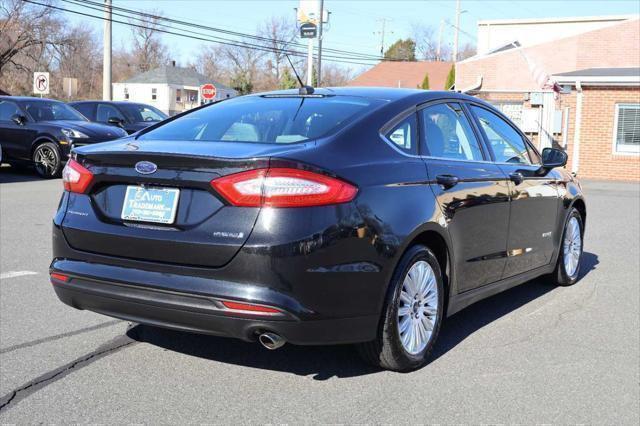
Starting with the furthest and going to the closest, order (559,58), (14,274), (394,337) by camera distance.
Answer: (559,58) < (14,274) < (394,337)

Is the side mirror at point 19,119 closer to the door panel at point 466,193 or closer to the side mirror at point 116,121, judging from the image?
the side mirror at point 116,121

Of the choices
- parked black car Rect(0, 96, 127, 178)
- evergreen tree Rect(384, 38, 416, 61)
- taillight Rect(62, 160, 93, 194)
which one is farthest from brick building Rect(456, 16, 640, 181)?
evergreen tree Rect(384, 38, 416, 61)

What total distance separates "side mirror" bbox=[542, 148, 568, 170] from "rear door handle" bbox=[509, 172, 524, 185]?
1.91ft

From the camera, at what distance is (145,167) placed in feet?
12.7

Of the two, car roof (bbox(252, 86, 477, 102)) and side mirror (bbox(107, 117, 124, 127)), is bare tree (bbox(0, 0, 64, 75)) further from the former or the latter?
car roof (bbox(252, 86, 477, 102))

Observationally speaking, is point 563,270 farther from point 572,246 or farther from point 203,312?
point 203,312

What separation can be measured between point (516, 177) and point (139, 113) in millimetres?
15687

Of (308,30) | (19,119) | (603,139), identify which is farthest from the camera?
(308,30)

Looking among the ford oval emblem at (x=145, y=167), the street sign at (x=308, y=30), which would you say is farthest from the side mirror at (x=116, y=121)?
the ford oval emblem at (x=145, y=167)

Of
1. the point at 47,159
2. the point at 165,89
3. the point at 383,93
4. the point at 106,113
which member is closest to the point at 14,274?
the point at 383,93

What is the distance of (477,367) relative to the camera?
14.8ft

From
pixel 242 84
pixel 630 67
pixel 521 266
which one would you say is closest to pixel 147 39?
pixel 242 84

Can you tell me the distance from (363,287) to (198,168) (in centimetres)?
105

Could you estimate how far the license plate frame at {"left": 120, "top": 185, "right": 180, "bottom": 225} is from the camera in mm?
3777
